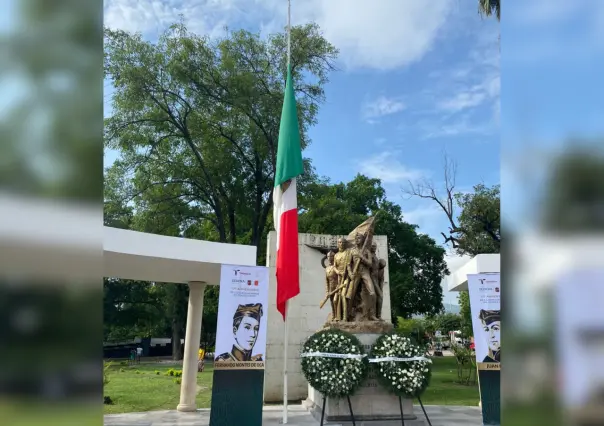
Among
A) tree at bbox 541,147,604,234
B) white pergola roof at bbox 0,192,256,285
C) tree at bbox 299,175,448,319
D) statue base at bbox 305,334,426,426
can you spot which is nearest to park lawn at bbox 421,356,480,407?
statue base at bbox 305,334,426,426

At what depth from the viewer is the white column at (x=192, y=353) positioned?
34.8 ft

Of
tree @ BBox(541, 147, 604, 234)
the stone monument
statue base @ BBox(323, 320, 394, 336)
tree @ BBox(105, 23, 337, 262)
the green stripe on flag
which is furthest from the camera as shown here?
tree @ BBox(105, 23, 337, 262)

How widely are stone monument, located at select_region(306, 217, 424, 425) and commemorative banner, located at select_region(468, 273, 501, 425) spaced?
132 centimetres

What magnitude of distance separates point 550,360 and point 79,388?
2.75 ft

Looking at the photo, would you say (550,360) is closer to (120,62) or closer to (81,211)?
(81,211)

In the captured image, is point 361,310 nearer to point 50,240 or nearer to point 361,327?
point 361,327

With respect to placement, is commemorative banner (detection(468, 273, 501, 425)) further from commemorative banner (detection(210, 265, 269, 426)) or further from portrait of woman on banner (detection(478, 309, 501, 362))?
commemorative banner (detection(210, 265, 269, 426))

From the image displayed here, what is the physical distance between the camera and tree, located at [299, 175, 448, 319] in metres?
24.9

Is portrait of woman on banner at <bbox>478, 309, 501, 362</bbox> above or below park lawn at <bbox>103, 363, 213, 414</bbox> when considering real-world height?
above

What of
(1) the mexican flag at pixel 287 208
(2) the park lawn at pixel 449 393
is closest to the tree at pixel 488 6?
(1) the mexican flag at pixel 287 208

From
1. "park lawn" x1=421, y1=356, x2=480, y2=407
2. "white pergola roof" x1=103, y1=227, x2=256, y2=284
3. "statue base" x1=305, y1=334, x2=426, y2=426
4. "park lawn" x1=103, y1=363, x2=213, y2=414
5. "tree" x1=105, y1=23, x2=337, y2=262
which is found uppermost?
"tree" x1=105, y1=23, x2=337, y2=262

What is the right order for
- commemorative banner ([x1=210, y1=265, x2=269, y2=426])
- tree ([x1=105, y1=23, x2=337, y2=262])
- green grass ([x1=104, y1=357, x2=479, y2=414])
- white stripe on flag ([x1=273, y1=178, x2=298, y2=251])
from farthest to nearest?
tree ([x1=105, y1=23, x2=337, y2=262]) < green grass ([x1=104, y1=357, x2=479, y2=414]) < white stripe on flag ([x1=273, y1=178, x2=298, y2=251]) < commemorative banner ([x1=210, y1=265, x2=269, y2=426])

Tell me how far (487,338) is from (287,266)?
12.2 ft

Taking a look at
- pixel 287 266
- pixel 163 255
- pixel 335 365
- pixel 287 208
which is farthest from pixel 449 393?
pixel 163 255
